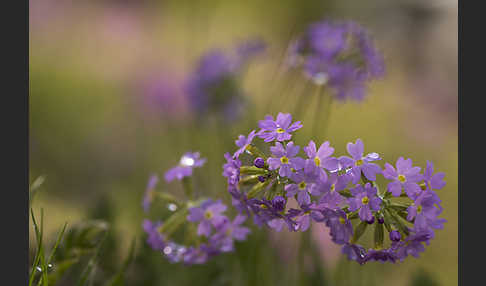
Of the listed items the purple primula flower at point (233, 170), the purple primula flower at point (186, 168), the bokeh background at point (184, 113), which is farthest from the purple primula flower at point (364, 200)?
the bokeh background at point (184, 113)

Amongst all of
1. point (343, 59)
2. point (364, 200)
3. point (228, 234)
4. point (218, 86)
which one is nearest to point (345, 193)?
point (364, 200)

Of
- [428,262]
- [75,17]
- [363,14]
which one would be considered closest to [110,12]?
[75,17]

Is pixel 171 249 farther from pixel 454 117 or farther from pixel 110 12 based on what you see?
pixel 110 12

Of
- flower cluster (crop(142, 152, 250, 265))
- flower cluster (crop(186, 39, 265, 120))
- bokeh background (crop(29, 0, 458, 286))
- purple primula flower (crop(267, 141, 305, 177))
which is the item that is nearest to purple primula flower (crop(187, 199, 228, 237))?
flower cluster (crop(142, 152, 250, 265))

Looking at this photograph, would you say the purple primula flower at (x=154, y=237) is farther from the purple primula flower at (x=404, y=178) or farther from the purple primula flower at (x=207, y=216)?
the purple primula flower at (x=404, y=178)

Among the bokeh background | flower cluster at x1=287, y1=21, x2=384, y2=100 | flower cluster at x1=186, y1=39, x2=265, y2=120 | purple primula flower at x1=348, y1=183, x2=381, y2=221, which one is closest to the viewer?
purple primula flower at x1=348, y1=183, x2=381, y2=221

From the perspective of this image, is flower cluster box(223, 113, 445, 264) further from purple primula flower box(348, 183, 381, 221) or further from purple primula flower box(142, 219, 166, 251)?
purple primula flower box(142, 219, 166, 251)
